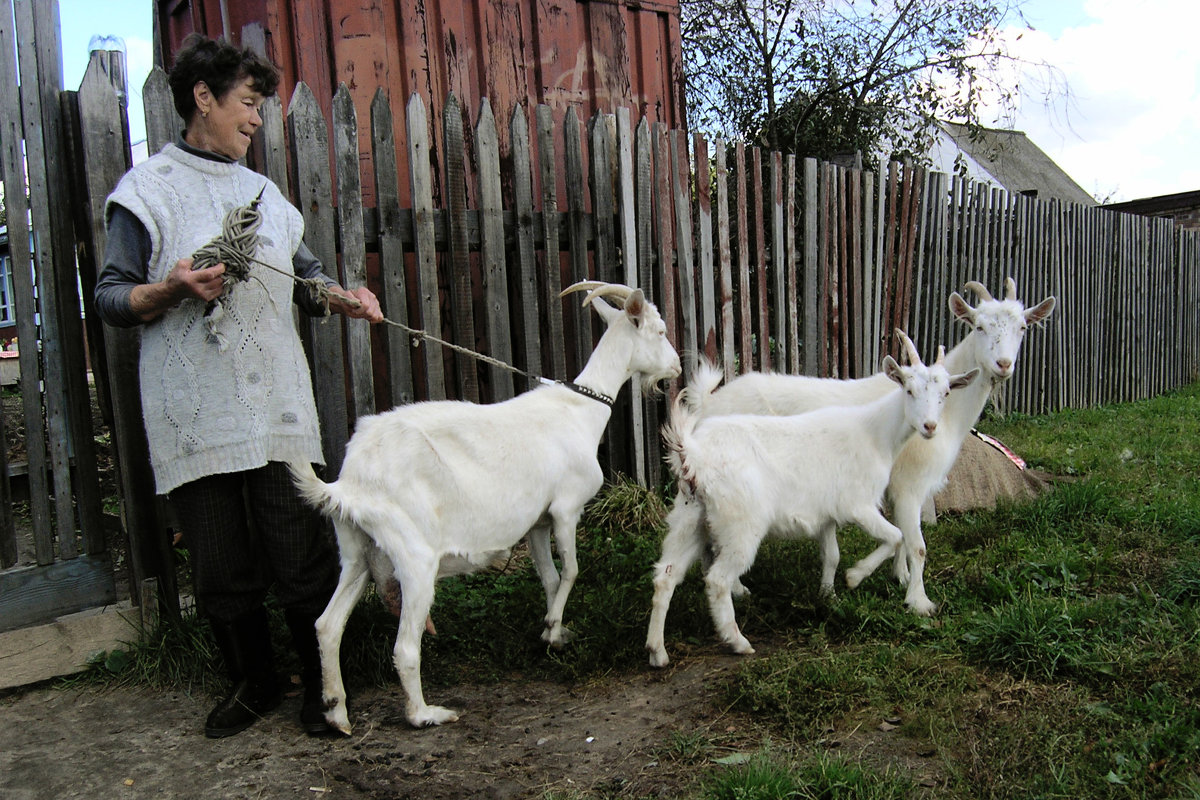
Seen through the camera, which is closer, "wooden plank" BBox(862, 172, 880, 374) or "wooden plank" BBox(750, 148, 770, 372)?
"wooden plank" BBox(750, 148, 770, 372)

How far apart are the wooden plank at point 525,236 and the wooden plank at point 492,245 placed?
11 cm

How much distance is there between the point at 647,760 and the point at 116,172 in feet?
10.1

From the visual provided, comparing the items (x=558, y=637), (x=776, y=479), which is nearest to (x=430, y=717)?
(x=558, y=637)

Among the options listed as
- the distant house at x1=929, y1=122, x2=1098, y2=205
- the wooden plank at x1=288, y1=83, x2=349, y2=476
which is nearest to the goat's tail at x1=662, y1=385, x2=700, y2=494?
the wooden plank at x1=288, y1=83, x2=349, y2=476

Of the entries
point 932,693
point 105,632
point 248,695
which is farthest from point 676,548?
point 105,632

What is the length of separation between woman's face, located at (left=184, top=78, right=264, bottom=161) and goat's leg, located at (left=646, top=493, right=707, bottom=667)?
213cm

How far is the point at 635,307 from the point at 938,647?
1.86 meters

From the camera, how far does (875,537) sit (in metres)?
3.73

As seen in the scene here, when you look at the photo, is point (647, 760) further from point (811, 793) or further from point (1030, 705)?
point (1030, 705)

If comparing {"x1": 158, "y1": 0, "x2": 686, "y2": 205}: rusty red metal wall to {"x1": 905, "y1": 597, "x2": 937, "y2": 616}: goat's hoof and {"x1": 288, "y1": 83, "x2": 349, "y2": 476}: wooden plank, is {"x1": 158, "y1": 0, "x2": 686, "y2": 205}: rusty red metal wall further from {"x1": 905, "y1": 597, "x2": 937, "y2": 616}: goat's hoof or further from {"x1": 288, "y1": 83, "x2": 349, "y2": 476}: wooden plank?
{"x1": 905, "y1": 597, "x2": 937, "y2": 616}: goat's hoof

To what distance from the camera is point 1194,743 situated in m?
2.37

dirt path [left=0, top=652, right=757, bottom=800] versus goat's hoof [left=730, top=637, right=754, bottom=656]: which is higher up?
goat's hoof [left=730, top=637, right=754, bottom=656]

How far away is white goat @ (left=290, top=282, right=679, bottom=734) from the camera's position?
296 centimetres

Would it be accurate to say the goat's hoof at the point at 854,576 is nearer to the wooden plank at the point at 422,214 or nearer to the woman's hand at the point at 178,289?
the wooden plank at the point at 422,214
